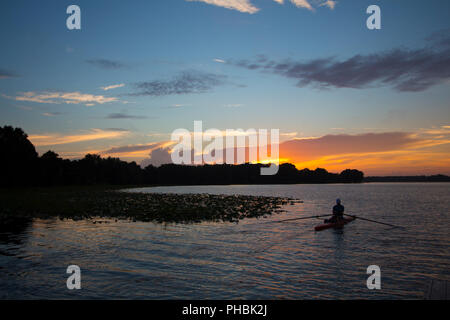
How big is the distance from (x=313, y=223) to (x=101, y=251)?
21469 millimetres

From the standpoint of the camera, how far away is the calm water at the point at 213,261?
12641mm

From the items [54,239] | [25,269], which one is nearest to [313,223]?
[54,239]

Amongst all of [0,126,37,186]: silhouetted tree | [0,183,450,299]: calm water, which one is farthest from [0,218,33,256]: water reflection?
[0,126,37,186]: silhouetted tree

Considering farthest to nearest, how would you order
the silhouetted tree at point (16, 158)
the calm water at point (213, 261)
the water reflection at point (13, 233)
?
the silhouetted tree at point (16, 158) → the water reflection at point (13, 233) → the calm water at point (213, 261)

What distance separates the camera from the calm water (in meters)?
12.6

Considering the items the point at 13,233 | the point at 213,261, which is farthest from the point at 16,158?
the point at 213,261

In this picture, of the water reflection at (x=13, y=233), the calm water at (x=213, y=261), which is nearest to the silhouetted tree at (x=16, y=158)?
the water reflection at (x=13, y=233)

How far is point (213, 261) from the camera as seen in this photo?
16.9m

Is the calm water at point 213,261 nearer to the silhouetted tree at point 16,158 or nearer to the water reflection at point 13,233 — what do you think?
the water reflection at point 13,233

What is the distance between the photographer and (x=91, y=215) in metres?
34.7

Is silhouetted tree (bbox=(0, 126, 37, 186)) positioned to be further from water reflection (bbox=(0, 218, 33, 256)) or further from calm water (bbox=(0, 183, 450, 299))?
calm water (bbox=(0, 183, 450, 299))

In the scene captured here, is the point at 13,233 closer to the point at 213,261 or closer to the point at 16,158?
the point at 213,261
